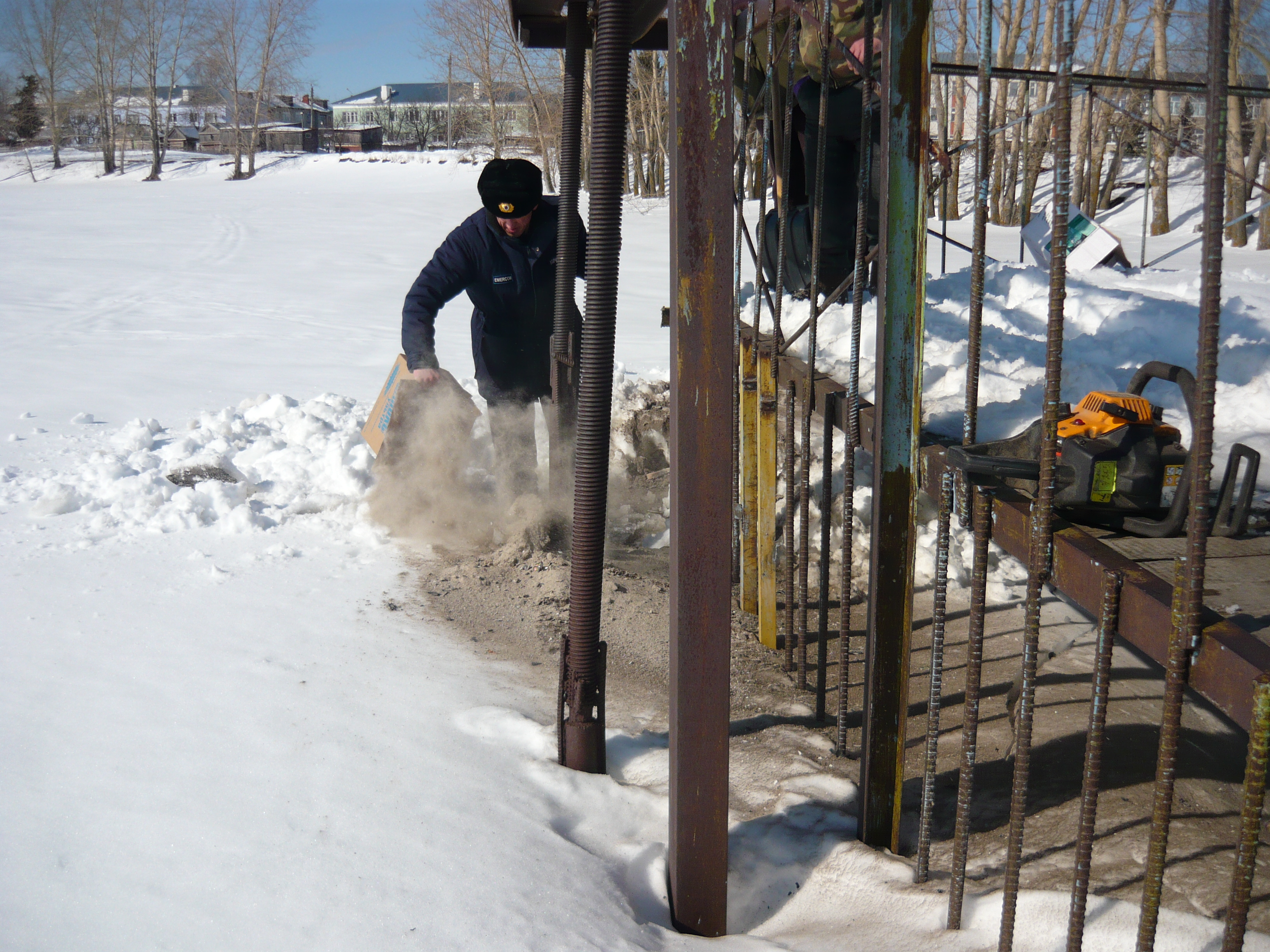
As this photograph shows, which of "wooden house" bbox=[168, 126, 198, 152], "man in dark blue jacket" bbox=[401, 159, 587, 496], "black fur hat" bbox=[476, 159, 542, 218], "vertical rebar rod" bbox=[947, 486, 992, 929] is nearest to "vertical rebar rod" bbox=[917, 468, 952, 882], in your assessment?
"vertical rebar rod" bbox=[947, 486, 992, 929]

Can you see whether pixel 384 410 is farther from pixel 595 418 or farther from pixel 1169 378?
pixel 1169 378

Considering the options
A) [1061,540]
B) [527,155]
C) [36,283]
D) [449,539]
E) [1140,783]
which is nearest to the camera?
[1061,540]

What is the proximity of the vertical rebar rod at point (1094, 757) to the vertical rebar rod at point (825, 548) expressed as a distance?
118 centimetres

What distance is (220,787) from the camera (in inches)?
88.0

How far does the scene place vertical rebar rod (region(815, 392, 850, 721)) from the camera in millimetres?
2916

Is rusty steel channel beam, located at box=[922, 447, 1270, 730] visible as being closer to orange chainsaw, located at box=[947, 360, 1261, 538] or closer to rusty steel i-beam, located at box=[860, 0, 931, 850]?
orange chainsaw, located at box=[947, 360, 1261, 538]

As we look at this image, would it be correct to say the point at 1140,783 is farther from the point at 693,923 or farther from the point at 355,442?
the point at 355,442

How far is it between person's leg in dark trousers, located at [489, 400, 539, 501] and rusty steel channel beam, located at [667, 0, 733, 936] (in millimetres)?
2916

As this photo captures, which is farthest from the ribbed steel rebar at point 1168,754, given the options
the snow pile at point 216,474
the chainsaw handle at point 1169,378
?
the snow pile at point 216,474

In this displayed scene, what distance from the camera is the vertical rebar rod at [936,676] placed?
82.2 inches

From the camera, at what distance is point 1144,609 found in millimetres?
1759

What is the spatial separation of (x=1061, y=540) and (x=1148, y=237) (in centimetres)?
1837

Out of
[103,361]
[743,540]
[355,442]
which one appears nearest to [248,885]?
[743,540]

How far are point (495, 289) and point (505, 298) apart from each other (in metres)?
0.07
